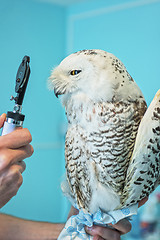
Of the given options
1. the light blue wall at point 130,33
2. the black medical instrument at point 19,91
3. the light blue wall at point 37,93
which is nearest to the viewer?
the black medical instrument at point 19,91

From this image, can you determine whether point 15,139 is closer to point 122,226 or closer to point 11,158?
point 11,158

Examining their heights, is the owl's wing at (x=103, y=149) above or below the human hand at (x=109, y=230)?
above

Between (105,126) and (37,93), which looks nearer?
(105,126)

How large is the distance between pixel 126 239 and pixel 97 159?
1.90 metres

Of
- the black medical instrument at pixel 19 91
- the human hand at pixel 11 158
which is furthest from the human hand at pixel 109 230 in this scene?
the black medical instrument at pixel 19 91

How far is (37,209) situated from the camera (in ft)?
10.2

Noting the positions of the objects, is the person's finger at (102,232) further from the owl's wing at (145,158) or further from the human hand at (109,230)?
the owl's wing at (145,158)

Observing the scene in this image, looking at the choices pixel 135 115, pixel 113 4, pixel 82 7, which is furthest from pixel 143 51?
pixel 135 115

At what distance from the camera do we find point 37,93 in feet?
9.97

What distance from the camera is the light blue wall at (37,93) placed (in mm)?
2744

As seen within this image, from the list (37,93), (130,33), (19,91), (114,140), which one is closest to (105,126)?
(114,140)

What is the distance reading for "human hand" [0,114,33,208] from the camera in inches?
28.2

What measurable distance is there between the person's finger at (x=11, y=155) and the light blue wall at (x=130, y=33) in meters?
1.72

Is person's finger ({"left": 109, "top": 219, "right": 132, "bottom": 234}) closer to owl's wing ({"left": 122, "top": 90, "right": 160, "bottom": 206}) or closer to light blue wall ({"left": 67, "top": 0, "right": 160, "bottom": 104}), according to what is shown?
owl's wing ({"left": 122, "top": 90, "right": 160, "bottom": 206})
